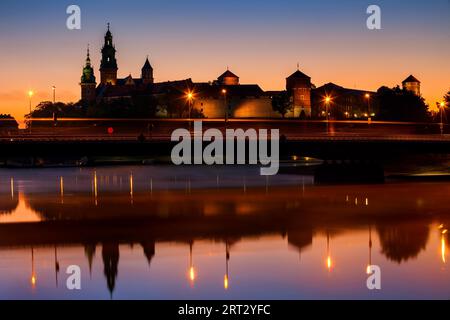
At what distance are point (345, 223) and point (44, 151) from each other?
28.0 meters

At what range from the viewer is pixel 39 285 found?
27.7 meters

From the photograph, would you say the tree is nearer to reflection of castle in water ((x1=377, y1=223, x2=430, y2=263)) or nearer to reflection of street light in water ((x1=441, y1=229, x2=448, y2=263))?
reflection of castle in water ((x1=377, y1=223, x2=430, y2=263))

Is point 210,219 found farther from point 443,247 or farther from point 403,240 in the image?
point 443,247

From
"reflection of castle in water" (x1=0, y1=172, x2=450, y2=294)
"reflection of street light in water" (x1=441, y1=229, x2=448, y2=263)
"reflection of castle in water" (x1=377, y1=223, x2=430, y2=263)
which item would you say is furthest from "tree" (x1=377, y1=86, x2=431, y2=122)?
"reflection of street light in water" (x1=441, y1=229, x2=448, y2=263)

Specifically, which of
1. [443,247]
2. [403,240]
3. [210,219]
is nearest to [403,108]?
[210,219]

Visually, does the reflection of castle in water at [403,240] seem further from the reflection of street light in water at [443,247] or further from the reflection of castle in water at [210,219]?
the reflection of street light in water at [443,247]

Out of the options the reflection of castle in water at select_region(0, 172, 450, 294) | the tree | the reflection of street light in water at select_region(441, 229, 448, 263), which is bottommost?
the reflection of street light in water at select_region(441, 229, 448, 263)

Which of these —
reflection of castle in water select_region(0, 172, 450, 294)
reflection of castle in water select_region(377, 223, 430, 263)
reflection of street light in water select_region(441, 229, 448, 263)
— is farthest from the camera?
reflection of castle in water select_region(0, 172, 450, 294)

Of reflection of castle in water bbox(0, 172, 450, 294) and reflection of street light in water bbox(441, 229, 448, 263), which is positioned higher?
reflection of castle in water bbox(0, 172, 450, 294)

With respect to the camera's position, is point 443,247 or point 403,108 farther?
point 403,108

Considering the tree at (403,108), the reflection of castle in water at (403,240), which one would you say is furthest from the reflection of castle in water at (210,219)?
the tree at (403,108)
